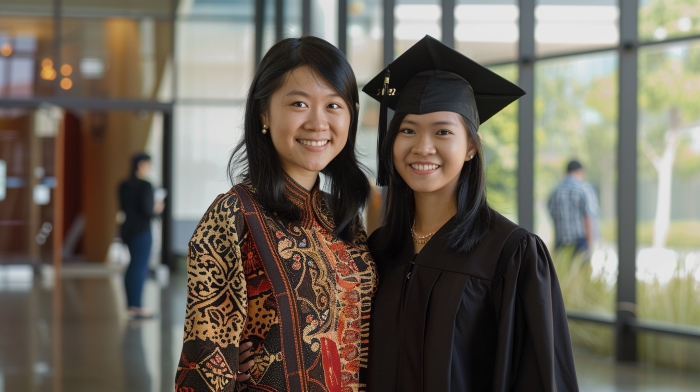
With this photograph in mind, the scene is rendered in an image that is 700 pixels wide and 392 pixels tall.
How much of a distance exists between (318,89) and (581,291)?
4801 mm

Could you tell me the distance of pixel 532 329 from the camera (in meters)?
1.80

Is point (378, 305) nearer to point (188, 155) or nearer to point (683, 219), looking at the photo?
point (683, 219)

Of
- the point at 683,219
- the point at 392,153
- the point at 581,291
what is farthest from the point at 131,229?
the point at 392,153

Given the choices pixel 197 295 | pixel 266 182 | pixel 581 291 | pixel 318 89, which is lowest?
pixel 581 291

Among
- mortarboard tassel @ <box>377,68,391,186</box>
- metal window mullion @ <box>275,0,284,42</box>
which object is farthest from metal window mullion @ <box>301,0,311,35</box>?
mortarboard tassel @ <box>377,68,391,186</box>

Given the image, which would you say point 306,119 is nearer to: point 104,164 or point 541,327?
point 541,327

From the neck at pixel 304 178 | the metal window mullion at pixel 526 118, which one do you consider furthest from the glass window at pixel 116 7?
the neck at pixel 304 178

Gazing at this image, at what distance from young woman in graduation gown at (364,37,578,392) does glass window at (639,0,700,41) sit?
13.7ft

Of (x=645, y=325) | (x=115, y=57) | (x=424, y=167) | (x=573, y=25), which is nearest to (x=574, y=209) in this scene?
(x=645, y=325)

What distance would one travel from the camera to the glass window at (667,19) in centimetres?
572

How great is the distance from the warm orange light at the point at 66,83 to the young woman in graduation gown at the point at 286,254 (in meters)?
10.2

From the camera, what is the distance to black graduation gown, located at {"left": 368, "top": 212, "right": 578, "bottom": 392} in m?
1.81

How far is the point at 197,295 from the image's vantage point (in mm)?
1755

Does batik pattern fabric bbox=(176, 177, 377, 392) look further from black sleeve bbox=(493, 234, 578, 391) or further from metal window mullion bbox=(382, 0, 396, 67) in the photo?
metal window mullion bbox=(382, 0, 396, 67)
